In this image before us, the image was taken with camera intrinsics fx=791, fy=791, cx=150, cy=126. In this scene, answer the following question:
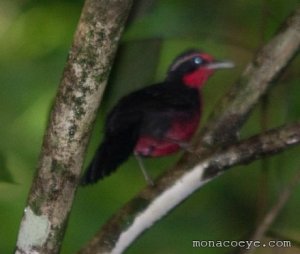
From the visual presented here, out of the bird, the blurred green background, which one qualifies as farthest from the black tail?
the blurred green background

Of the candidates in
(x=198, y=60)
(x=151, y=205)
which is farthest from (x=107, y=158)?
(x=198, y=60)

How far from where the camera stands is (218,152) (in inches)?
21.5

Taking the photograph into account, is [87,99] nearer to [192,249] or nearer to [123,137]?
[123,137]

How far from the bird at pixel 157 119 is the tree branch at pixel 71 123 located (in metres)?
0.05

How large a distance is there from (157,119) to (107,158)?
68mm

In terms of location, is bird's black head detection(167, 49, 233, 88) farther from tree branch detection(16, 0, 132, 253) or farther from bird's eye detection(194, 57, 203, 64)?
tree branch detection(16, 0, 132, 253)

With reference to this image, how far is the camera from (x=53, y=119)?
509 millimetres

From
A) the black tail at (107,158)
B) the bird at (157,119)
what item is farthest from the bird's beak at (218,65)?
the black tail at (107,158)

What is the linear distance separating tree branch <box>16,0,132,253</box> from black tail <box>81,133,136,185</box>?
0.04 meters

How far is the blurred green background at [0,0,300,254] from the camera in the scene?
0.68 m

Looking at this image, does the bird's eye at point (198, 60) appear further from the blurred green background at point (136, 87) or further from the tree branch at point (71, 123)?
the tree branch at point (71, 123)

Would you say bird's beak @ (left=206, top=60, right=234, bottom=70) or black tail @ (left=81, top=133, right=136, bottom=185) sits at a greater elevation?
bird's beak @ (left=206, top=60, right=234, bottom=70)

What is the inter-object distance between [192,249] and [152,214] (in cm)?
20

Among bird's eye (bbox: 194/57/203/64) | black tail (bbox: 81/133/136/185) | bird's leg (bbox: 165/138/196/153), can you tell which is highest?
bird's eye (bbox: 194/57/203/64)
